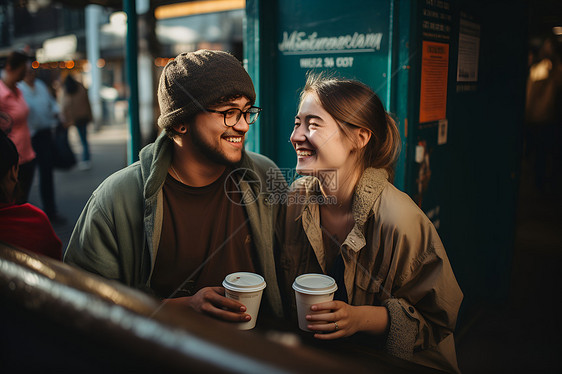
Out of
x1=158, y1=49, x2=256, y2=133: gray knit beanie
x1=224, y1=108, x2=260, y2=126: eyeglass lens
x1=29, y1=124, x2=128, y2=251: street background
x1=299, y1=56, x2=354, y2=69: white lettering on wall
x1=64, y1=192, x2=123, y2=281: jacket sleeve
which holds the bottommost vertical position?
x1=29, y1=124, x2=128, y2=251: street background

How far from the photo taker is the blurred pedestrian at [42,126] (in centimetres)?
498

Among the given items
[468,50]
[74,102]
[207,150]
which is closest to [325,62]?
[468,50]

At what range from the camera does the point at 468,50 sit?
2.95 m

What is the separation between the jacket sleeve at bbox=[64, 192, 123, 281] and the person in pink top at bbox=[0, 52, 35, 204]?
2.22 m

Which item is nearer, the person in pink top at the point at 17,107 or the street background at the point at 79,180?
the person in pink top at the point at 17,107

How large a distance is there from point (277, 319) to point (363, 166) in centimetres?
66

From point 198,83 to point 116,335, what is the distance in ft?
4.52

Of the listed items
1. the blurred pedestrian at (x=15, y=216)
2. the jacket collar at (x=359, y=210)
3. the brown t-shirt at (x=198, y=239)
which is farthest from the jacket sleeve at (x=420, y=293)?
the blurred pedestrian at (x=15, y=216)

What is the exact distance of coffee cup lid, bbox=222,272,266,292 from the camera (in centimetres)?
149

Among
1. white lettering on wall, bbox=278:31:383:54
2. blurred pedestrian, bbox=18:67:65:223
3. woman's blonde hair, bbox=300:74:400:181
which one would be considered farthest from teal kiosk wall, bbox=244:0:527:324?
blurred pedestrian, bbox=18:67:65:223

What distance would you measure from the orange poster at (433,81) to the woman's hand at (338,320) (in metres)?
1.37

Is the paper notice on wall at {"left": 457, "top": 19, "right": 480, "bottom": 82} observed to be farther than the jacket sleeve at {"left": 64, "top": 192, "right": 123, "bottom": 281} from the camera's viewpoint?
Yes

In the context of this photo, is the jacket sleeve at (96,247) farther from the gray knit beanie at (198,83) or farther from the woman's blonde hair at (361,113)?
the woman's blonde hair at (361,113)

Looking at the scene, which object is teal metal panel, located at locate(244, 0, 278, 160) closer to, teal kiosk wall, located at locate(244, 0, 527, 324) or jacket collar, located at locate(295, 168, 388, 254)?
teal kiosk wall, located at locate(244, 0, 527, 324)
